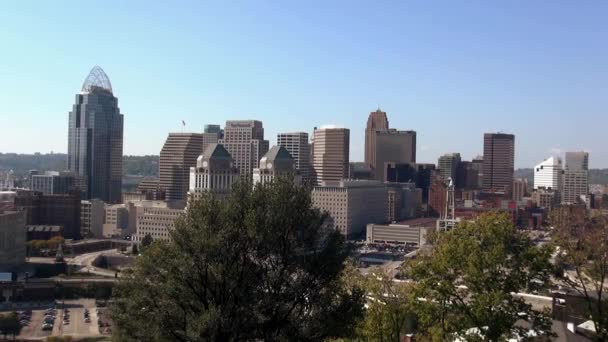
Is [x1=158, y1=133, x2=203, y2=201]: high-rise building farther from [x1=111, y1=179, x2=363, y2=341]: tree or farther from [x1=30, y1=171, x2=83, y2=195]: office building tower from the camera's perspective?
[x1=111, y1=179, x2=363, y2=341]: tree

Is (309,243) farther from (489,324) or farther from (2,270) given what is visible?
(2,270)

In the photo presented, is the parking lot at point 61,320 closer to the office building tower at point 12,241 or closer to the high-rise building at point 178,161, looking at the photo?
the office building tower at point 12,241

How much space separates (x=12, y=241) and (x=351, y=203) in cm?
7782

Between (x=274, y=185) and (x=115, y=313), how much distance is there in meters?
5.88

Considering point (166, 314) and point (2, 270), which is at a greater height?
point (166, 314)

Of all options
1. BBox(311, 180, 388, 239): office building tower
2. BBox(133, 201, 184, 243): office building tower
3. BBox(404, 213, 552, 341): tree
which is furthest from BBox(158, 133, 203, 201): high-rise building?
BBox(404, 213, 552, 341): tree

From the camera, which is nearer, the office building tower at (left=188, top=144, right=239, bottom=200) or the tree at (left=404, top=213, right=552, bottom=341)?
the tree at (left=404, top=213, right=552, bottom=341)

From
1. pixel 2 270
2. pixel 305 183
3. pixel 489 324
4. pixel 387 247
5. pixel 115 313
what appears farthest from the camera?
pixel 387 247

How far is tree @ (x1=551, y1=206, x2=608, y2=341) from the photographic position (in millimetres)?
18436

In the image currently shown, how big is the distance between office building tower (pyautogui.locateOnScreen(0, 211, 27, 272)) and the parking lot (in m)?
22.3

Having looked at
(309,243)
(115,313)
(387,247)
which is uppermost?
(309,243)

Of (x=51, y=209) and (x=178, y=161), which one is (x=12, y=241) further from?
(x=178, y=161)

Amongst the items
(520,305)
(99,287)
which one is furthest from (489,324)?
(99,287)

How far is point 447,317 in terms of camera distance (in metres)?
19.7
